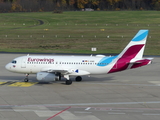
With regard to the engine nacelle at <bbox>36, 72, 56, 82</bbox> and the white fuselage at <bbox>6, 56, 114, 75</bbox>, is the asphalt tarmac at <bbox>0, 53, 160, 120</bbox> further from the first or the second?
the white fuselage at <bbox>6, 56, 114, 75</bbox>

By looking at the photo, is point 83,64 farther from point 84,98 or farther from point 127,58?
point 84,98

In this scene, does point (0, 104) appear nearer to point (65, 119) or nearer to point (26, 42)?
point (65, 119)

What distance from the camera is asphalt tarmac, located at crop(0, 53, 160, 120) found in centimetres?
3272

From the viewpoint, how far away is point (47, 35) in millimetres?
113062

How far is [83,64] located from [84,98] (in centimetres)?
843

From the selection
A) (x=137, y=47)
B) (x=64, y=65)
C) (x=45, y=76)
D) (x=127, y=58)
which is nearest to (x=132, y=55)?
(x=127, y=58)

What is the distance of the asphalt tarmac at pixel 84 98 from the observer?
32719 mm

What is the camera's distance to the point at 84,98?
39.2 meters

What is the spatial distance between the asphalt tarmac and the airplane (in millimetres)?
1696

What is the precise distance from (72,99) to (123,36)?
72.2 meters

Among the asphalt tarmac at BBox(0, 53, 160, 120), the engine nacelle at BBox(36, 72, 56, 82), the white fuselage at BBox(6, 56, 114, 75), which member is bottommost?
the asphalt tarmac at BBox(0, 53, 160, 120)

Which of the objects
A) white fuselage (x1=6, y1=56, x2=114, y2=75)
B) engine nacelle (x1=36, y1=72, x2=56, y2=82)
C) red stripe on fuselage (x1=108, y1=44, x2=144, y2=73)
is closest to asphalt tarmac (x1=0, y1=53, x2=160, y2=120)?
engine nacelle (x1=36, y1=72, x2=56, y2=82)

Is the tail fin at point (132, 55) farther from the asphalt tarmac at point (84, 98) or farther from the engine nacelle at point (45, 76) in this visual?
the engine nacelle at point (45, 76)

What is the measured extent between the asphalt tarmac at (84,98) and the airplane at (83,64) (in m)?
1.70
